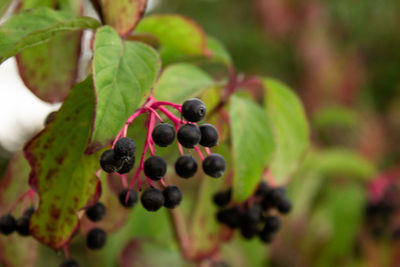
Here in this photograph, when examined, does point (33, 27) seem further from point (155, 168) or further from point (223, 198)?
point (223, 198)

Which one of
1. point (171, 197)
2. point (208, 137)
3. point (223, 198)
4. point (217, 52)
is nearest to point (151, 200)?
point (171, 197)

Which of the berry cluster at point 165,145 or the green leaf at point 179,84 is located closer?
the berry cluster at point 165,145

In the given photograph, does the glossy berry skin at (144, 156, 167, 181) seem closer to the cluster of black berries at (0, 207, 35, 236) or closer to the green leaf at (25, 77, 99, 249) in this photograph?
the green leaf at (25, 77, 99, 249)


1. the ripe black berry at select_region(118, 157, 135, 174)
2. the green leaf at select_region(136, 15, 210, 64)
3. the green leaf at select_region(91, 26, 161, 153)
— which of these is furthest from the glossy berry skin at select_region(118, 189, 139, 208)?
the green leaf at select_region(136, 15, 210, 64)

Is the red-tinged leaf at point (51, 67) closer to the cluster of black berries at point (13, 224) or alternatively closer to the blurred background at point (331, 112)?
the cluster of black berries at point (13, 224)

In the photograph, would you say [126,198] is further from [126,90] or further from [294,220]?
[294,220]

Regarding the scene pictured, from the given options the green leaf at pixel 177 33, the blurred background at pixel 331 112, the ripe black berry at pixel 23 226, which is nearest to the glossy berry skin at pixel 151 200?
the ripe black berry at pixel 23 226

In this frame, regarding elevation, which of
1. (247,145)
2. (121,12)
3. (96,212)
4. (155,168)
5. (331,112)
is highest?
(121,12)
